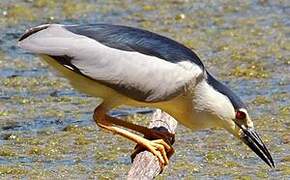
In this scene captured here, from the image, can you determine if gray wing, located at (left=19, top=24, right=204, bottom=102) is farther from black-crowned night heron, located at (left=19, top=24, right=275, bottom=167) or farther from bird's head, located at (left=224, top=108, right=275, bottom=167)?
bird's head, located at (left=224, top=108, right=275, bottom=167)

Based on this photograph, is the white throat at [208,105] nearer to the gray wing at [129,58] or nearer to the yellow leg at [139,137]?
the gray wing at [129,58]

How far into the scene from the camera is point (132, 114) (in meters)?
8.78

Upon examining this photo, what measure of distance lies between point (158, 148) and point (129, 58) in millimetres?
547

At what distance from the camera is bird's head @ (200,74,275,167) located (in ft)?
19.8

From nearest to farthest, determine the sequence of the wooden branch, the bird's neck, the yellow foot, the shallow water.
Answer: the wooden branch
the yellow foot
the bird's neck
the shallow water

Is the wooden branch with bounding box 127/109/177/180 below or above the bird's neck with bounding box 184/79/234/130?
below

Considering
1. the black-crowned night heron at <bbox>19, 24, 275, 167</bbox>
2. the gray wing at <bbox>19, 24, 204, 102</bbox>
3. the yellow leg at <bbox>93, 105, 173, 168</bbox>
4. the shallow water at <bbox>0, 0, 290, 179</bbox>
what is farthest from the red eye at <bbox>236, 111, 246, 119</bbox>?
the shallow water at <bbox>0, 0, 290, 179</bbox>

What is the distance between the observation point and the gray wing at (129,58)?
232 inches

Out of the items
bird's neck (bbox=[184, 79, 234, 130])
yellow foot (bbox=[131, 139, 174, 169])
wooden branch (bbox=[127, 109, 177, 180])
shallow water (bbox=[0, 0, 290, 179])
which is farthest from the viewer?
shallow water (bbox=[0, 0, 290, 179])

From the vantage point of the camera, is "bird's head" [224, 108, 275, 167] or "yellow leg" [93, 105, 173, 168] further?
"bird's head" [224, 108, 275, 167]

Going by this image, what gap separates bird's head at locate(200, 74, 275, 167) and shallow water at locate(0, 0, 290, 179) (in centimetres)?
144

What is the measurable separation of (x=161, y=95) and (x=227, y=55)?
436cm

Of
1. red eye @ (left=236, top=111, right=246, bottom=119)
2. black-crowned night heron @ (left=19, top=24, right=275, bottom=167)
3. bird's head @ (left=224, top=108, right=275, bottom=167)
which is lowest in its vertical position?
bird's head @ (left=224, top=108, right=275, bottom=167)

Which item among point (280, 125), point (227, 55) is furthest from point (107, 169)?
point (227, 55)
